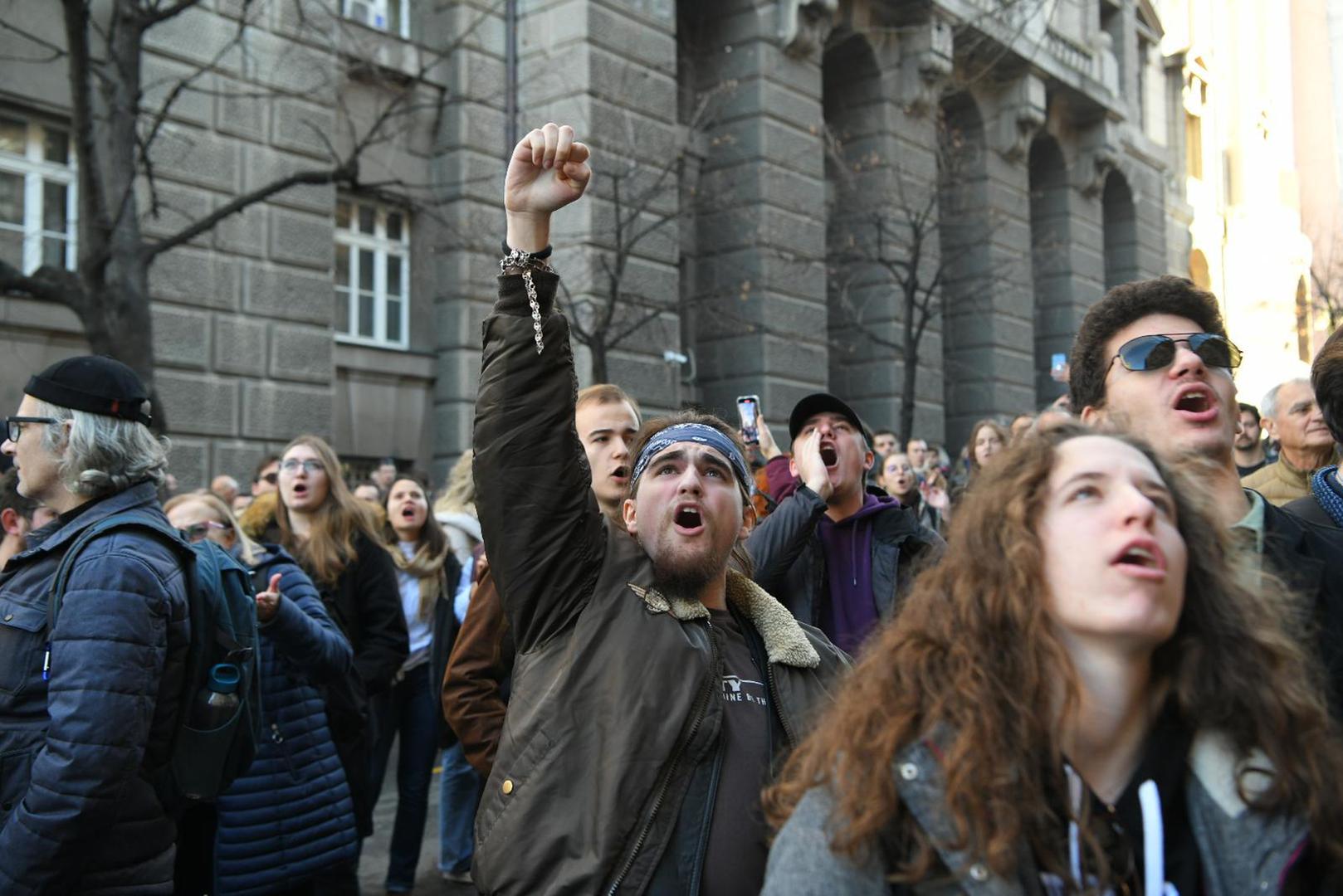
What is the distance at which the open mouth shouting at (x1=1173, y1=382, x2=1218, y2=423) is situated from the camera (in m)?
2.81

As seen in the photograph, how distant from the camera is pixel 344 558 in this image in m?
5.72

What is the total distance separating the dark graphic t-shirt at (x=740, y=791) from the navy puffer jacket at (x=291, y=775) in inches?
92.4

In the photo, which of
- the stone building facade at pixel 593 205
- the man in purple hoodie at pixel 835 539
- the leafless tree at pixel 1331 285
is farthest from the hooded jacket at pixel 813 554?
the leafless tree at pixel 1331 285

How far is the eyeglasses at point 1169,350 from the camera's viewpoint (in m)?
2.89

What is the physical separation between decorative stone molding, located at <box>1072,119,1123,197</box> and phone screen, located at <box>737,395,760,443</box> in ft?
65.5

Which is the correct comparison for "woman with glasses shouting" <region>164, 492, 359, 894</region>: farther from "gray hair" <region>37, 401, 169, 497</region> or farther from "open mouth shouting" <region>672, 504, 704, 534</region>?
"open mouth shouting" <region>672, 504, 704, 534</region>

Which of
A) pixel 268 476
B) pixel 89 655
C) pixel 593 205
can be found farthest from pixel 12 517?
pixel 593 205

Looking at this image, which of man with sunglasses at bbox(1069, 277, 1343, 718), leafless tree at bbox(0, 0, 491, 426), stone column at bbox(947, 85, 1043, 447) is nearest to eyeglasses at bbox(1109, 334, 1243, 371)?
man with sunglasses at bbox(1069, 277, 1343, 718)

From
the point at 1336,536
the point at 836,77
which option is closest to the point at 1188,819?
the point at 1336,536

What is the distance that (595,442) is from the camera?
4344 millimetres

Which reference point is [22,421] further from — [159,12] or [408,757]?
[159,12]

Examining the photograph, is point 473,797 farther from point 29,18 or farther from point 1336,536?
point 29,18

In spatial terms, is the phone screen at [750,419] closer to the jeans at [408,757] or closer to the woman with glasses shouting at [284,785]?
the jeans at [408,757]

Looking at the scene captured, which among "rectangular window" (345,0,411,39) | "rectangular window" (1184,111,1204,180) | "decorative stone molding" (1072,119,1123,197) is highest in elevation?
"rectangular window" (1184,111,1204,180)
